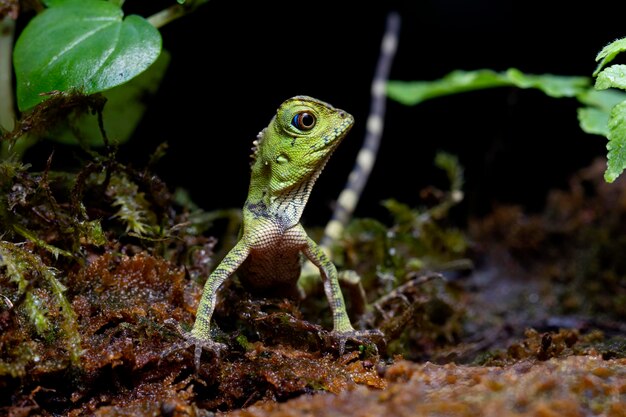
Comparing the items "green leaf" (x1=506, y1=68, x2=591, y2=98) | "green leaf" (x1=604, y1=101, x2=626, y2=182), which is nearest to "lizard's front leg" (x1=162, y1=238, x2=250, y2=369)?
"green leaf" (x1=604, y1=101, x2=626, y2=182)

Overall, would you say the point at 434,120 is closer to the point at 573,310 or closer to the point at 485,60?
the point at 485,60

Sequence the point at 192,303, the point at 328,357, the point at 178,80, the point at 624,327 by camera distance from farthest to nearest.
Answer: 1. the point at 178,80
2. the point at 624,327
3. the point at 192,303
4. the point at 328,357

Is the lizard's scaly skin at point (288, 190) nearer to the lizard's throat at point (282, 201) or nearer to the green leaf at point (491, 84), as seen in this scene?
the lizard's throat at point (282, 201)

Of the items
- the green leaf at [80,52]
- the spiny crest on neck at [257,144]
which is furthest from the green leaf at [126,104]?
the spiny crest on neck at [257,144]

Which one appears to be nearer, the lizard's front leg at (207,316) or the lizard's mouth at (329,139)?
the lizard's front leg at (207,316)

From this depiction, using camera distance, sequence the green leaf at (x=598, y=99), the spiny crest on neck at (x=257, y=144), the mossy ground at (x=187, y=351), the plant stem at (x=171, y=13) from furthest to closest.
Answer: the green leaf at (x=598, y=99) < the plant stem at (x=171, y=13) < the spiny crest on neck at (x=257, y=144) < the mossy ground at (x=187, y=351)

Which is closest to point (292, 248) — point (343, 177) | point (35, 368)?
point (35, 368)

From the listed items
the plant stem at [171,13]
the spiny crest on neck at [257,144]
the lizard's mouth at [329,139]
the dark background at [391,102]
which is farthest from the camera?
the dark background at [391,102]
